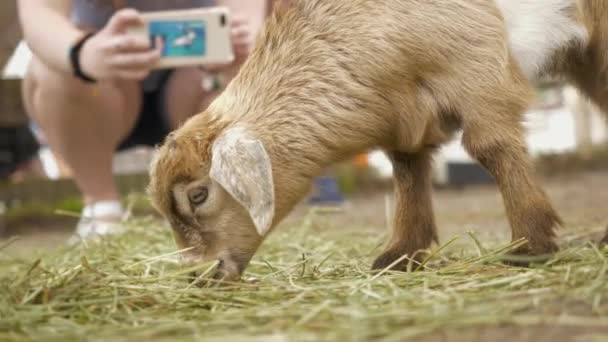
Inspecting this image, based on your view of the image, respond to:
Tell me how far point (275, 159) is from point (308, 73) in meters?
0.31

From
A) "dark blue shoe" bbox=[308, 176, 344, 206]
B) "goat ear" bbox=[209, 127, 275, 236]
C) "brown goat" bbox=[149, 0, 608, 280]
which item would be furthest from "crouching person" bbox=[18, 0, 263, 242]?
"goat ear" bbox=[209, 127, 275, 236]

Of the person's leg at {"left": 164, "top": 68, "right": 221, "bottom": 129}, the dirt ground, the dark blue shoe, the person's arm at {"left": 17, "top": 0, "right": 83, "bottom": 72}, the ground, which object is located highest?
the person's arm at {"left": 17, "top": 0, "right": 83, "bottom": 72}

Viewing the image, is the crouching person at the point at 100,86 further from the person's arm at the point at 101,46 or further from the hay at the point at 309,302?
the hay at the point at 309,302

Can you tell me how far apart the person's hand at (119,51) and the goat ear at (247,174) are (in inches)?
55.9

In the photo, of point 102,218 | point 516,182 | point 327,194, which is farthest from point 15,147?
point 516,182

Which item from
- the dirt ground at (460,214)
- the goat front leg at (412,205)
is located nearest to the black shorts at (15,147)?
the dirt ground at (460,214)

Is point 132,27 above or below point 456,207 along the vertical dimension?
above

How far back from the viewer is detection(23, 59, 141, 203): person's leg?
181 inches

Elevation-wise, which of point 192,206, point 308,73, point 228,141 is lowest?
point 192,206

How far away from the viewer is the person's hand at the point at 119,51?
3764 mm

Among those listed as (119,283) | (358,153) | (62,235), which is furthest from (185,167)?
(62,235)

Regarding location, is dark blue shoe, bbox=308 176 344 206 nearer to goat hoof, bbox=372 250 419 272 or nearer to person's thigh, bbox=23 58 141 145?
person's thigh, bbox=23 58 141 145

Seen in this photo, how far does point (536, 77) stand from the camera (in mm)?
3045

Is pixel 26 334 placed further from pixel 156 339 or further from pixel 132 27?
pixel 132 27
